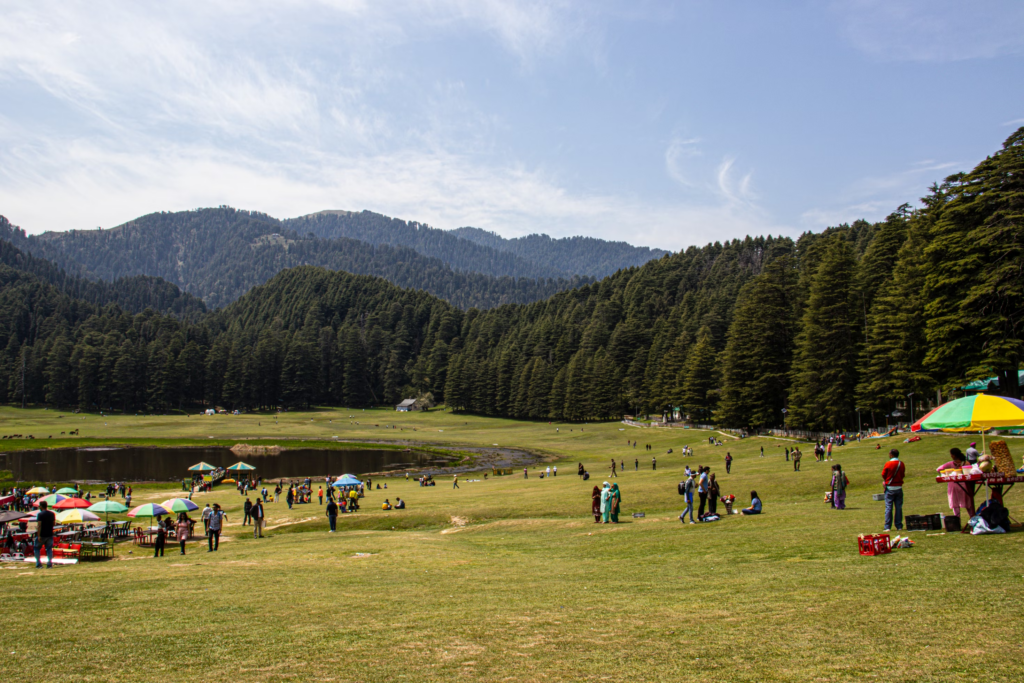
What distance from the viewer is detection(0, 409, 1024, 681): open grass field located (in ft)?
27.3

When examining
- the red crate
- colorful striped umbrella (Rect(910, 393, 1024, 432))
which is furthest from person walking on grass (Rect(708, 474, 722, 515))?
the red crate

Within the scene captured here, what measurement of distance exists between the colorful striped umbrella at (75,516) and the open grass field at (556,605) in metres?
2.58

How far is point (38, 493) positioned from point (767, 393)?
65953 mm

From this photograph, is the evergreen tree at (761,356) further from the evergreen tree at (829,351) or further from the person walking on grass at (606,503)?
the person walking on grass at (606,503)

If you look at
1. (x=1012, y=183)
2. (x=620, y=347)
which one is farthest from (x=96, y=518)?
(x=620, y=347)

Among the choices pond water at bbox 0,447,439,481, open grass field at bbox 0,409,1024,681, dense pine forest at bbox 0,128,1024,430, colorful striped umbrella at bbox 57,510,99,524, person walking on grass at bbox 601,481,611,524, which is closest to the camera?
open grass field at bbox 0,409,1024,681

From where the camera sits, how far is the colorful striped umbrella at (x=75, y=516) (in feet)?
85.1

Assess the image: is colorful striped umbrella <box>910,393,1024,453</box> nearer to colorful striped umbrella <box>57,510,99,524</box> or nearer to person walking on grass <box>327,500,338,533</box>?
person walking on grass <box>327,500,338,533</box>

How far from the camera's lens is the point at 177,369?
15888 cm

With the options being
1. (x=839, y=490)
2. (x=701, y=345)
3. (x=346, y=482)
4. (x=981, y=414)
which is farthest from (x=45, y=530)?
(x=701, y=345)

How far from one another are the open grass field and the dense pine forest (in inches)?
1015

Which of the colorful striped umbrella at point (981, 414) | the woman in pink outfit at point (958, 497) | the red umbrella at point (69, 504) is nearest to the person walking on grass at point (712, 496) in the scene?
the colorful striped umbrella at point (981, 414)

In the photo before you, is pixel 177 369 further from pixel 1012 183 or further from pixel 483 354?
pixel 1012 183

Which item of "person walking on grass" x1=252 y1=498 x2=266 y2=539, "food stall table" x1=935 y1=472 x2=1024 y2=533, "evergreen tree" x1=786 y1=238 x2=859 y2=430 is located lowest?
"person walking on grass" x1=252 y1=498 x2=266 y2=539
